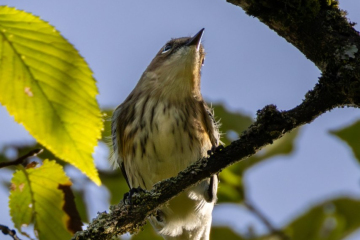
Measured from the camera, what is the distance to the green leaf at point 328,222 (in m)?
3.66

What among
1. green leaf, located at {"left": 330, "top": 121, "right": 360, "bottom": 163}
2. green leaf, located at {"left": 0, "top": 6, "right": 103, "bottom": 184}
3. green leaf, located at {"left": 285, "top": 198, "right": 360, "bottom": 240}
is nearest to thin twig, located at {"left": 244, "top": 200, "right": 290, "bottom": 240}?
green leaf, located at {"left": 285, "top": 198, "right": 360, "bottom": 240}

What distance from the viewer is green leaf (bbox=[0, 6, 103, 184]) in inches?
84.8

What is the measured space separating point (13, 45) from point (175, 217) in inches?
134

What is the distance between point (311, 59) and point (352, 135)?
1.06 metres

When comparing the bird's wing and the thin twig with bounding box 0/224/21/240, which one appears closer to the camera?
the thin twig with bounding box 0/224/21/240

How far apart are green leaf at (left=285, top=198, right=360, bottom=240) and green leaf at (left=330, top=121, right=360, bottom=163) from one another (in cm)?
70

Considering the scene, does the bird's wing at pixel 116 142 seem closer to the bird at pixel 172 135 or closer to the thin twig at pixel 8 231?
the bird at pixel 172 135

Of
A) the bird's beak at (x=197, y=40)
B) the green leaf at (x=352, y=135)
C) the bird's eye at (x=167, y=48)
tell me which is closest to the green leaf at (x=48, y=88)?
the green leaf at (x=352, y=135)

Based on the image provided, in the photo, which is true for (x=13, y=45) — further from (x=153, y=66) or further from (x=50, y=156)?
(x=153, y=66)

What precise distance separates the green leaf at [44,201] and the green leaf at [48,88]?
0.44 metres

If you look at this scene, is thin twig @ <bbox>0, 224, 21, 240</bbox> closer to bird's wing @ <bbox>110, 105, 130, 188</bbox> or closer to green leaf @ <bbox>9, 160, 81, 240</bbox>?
green leaf @ <bbox>9, 160, 81, 240</bbox>

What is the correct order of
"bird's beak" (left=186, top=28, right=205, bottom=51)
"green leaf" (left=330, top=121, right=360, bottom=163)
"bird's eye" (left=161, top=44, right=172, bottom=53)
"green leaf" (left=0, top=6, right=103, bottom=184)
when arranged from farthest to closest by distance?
"bird's eye" (left=161, top=44, right=172, bottom=53)
"bird's beak" (left=186, top=28, right=205, bottom=51)
"green leaf" (left=330, top=121, right=360, bottom=163)
"green leaf" (left=0, top=6, right=103, bottom=184)

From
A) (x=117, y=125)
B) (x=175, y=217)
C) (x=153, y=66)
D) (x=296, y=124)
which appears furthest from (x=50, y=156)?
(x=296, y=124)

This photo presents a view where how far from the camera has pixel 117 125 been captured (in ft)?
17.8
